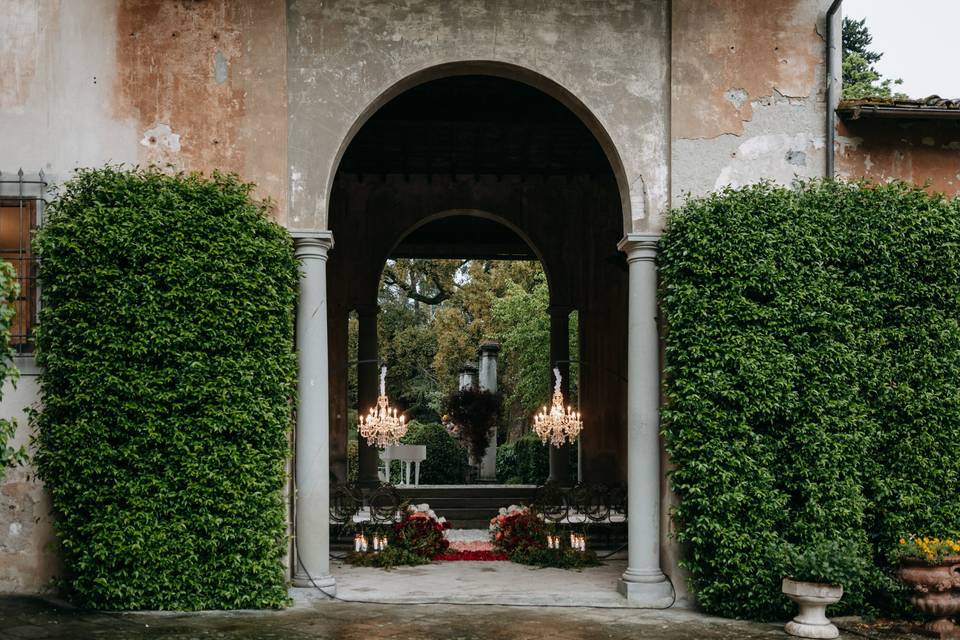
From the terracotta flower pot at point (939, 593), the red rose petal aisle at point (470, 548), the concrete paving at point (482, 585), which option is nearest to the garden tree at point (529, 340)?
the red rose petal aisle at point (470, 548)

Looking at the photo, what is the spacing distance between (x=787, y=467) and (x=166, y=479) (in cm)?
682

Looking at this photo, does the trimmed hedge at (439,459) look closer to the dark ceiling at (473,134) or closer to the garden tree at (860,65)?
the dark ceiling at (473,134)

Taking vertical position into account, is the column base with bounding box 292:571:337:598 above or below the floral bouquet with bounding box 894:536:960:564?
below

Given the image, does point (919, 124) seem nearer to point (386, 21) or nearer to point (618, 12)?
point (618, 12)

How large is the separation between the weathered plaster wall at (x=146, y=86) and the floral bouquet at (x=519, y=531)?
654cm

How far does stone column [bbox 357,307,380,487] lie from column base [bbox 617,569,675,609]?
11.1 metres

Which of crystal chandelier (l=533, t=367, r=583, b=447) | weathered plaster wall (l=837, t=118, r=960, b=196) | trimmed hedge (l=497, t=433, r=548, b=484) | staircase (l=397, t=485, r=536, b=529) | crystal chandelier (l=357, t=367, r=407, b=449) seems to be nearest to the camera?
weathered plaster wall (l=837, t=118, r=960, b=196)

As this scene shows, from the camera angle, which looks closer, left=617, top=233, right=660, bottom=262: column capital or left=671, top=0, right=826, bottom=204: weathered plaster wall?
left=617, top=233, right=660, bottom=262: column capital

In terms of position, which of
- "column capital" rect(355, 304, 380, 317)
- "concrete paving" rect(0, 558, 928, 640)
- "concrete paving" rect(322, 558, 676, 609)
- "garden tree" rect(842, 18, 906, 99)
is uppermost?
"garden tree" rect(842, 18, 906, 99)

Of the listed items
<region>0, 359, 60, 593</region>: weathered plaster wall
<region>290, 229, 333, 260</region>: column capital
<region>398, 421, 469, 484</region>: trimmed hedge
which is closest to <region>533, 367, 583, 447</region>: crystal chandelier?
<region>290, 229, 333, 260</region>: column capital

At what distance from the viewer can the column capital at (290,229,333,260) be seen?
11.3 metres

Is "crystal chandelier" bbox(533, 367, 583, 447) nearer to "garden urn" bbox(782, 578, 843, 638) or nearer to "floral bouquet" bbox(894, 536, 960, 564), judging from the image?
"floral bouquet" bbox(894, 536, 960, 564)

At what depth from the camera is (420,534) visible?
14891mm

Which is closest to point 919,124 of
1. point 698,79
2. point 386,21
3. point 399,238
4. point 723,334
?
point 698,79
